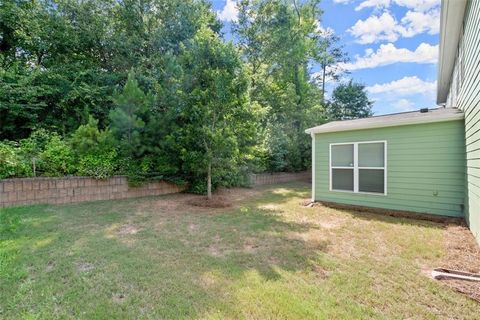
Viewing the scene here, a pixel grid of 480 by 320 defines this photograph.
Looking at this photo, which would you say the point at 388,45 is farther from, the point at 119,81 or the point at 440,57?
the point at 119,81

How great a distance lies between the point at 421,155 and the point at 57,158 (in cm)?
865

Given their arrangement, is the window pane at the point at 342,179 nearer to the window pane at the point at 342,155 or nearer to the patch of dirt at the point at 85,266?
the window pane at the point at 342,155

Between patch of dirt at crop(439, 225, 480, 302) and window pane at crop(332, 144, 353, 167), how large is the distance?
8.36ft

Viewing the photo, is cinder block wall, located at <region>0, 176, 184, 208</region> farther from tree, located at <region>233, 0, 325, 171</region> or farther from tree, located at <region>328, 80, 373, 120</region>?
tree, located at <region>328, 80, 373, 120</region>

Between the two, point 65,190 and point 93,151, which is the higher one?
point 93,151

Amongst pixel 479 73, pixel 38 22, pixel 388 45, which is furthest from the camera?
pixel 388 45

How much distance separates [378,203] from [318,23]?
15.9 metres

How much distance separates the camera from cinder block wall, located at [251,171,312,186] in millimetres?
11415

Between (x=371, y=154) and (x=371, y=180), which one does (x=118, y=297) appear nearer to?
(x=371, y=180)

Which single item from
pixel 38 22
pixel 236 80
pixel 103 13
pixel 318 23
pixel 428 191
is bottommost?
pixel 428 191

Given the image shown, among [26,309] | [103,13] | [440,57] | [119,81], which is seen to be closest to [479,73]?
[440,57]

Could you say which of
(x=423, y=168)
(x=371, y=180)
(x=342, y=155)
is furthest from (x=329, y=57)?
(x=423, y=168)

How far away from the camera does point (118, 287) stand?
246cm

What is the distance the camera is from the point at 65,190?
628 cm
